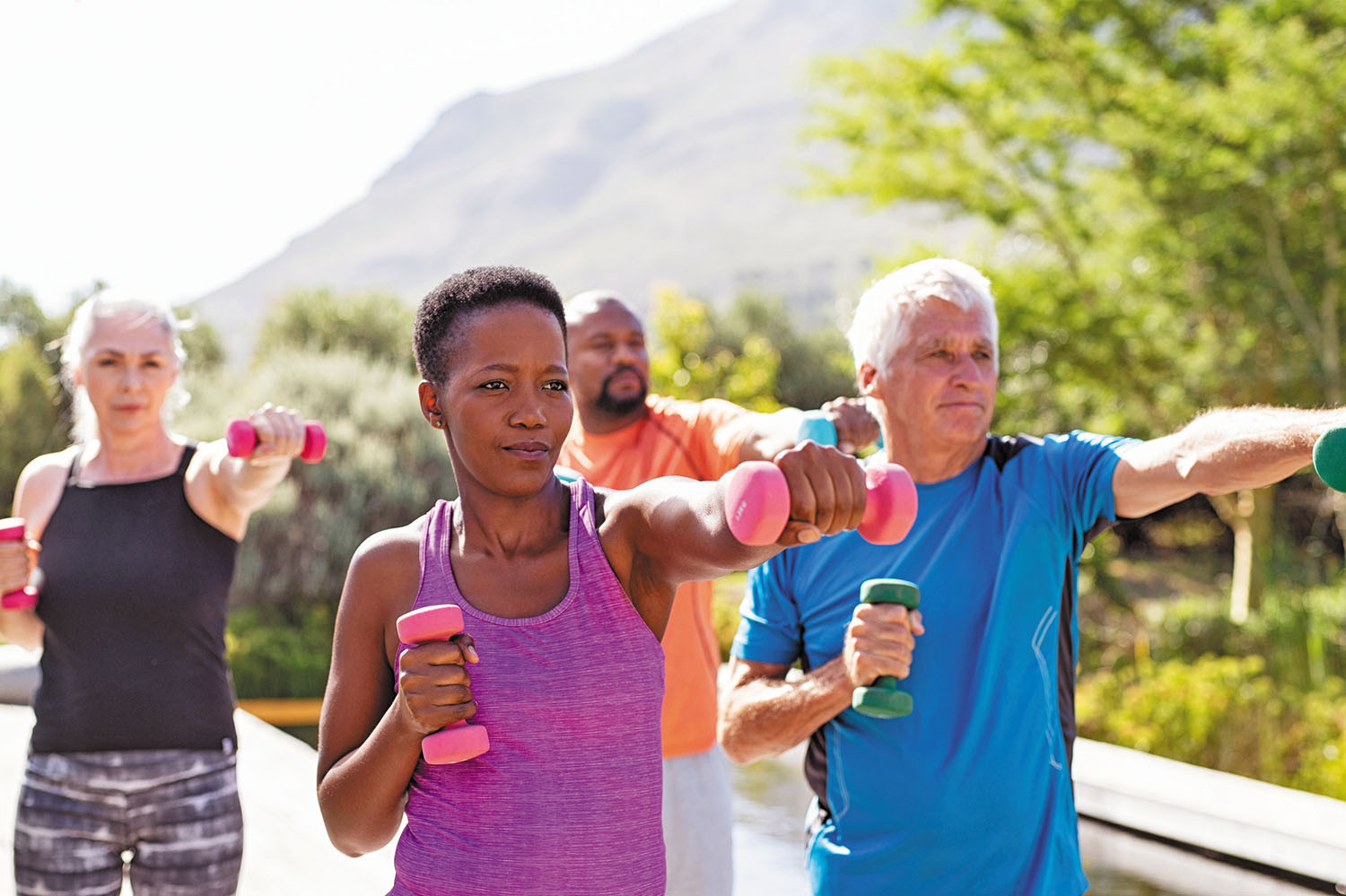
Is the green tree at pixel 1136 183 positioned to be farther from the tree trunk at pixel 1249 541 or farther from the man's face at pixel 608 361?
the man's face at pixel 608 361

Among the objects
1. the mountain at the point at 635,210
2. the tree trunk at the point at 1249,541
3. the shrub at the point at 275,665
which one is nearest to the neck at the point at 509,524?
the shrub at the point at 275,665

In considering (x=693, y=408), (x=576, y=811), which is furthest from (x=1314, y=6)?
(x=576, y=811)

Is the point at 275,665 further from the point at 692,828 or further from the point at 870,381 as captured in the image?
the point at 870,381

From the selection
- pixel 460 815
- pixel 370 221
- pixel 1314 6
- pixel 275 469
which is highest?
pixel 370 221

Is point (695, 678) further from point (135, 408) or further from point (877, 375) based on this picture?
point (135, 408)

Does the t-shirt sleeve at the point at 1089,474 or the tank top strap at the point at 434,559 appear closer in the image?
the tank top strap at the point at 434,559

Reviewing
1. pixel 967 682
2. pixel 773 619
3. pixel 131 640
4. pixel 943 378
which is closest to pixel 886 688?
pixel 967 682

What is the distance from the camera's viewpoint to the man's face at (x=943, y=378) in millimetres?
2299

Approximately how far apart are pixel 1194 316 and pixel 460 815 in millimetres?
10286

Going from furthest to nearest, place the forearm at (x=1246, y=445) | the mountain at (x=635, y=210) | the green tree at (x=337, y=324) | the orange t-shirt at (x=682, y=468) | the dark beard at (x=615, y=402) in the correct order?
the mountain at (x=635, y=210)
the green tree at (x=337, y=324)
the dark beard at (x=615, y=402)
the orange t-shirt at (x=682, y=468)
the forearm at (x=1246, y=445)

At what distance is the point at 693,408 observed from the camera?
3066 mm

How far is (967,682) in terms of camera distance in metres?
2.18

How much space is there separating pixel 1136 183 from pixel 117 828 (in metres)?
9.52

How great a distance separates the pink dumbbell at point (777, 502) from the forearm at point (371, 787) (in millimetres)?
525
